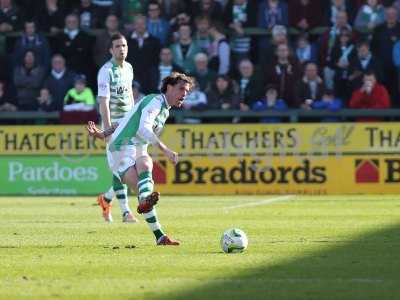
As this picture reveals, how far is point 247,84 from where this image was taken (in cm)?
2442

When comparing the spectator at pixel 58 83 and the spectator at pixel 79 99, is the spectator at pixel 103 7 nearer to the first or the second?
the spectator at pixel 58 83

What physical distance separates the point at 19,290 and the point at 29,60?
15.7 m

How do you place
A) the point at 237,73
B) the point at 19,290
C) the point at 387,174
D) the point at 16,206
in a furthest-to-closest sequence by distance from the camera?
the point at 237,73, the point at 387,174, the point at 16,206, the point at 19,290

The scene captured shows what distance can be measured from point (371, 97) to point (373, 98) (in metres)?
0.05

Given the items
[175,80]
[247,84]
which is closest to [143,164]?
[175,80]

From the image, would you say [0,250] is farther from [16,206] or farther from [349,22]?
[349,22]

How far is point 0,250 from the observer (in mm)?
12938

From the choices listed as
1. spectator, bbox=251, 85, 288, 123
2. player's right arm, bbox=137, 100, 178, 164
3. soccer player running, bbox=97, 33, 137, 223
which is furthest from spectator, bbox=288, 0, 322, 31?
player's right arm, bbox=137, 100, 178, 164

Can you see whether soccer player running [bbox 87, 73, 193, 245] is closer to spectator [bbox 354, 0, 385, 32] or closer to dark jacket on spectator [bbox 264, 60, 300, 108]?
dark jacket on spectator [bbox 264, 60, 300, 108]

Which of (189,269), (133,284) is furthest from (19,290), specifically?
(189,269)

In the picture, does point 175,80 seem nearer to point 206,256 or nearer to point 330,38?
point 206,256

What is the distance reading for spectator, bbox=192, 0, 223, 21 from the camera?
25.3 m

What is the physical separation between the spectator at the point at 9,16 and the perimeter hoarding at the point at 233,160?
3.07 metres

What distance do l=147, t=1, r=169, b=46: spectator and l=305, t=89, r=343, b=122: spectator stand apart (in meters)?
3.44
